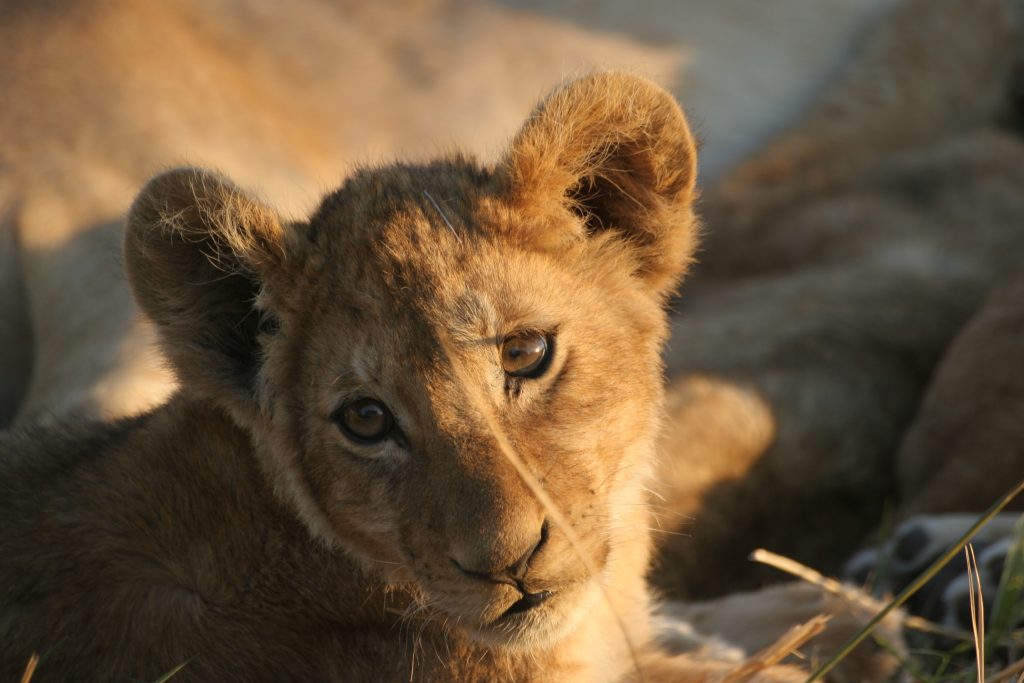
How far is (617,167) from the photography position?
2580mm

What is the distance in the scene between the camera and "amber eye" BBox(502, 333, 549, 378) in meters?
2.29

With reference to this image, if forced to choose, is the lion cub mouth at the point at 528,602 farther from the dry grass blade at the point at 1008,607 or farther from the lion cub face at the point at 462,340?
the dry grass blade at the point at 1008,607

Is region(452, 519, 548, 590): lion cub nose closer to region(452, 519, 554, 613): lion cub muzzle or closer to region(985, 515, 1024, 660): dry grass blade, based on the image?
region(452, 519, 554, 613): lion cub muzzle

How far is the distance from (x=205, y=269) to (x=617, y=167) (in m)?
0.75

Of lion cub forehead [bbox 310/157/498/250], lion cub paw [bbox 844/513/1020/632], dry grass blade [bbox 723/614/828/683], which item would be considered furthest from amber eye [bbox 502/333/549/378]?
lion cub paw [bbox 844/513/1020/632]

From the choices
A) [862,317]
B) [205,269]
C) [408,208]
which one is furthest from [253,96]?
[408,208]

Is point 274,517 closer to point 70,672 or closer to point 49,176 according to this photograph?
point 70,672

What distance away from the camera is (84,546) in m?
2.42

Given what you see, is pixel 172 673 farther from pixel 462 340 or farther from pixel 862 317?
pixel 862 317

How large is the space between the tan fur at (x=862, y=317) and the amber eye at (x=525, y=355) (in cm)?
136

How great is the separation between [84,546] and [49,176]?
1895mm

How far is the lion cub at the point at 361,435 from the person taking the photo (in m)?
2.25

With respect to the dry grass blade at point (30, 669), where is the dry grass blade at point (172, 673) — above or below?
below

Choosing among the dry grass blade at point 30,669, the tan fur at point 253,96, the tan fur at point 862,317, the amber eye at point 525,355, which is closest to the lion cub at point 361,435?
the amber eye at point 525,355
